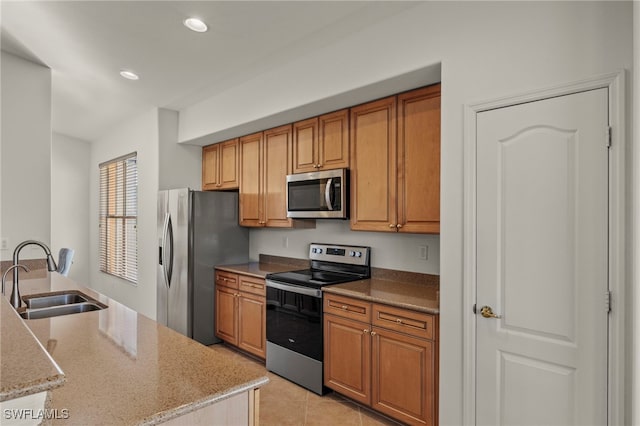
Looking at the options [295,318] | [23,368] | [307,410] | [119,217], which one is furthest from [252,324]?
[119,217]

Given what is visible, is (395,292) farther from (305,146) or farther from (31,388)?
(31,388)

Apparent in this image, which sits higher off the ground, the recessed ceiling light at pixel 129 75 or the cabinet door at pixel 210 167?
the recessed ceiling light at pixel 129 75

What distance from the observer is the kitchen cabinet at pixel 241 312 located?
3629 mm

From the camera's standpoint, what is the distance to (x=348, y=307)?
9.09ft

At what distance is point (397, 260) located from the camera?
124 inches

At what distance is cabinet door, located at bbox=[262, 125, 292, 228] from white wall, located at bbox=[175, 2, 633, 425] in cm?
97

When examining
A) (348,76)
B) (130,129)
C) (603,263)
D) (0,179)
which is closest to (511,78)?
(603,263)

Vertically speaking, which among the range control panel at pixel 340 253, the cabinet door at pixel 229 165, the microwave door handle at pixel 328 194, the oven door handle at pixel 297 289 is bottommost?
the oven door handle at pixel 297 289

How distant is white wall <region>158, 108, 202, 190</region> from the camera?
4621mm

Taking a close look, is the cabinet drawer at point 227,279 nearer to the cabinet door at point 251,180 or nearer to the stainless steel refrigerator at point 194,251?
the stainless steel refrigerator at point 194,251

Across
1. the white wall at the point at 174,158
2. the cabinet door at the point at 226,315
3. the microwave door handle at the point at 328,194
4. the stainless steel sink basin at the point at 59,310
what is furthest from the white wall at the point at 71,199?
the microwave door handle at the point at 328,194

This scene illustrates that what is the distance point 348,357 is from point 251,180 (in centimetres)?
215

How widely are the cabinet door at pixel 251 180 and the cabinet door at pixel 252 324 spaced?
80cm

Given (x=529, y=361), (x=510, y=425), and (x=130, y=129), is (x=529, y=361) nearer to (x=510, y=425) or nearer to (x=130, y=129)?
(x=510, y=425)
